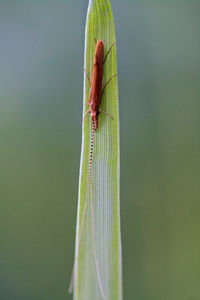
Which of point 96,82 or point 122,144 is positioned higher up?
point 96,82

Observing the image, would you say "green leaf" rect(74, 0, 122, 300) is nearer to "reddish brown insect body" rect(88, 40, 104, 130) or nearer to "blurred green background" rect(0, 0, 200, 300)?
"reddish brown insect body" rect(88, 40, 104, 130)

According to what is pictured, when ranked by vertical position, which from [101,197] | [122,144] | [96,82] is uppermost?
[96,82]

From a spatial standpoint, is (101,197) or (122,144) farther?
(122,144)

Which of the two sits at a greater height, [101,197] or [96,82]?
[96,82]

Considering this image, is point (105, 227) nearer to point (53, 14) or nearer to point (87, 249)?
point (87, 249)

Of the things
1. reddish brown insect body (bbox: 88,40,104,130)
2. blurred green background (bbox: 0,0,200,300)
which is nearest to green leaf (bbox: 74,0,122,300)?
reddish brown insect body (bbox: 88,40,104,130)

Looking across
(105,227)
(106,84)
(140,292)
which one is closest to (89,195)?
(105,227)
